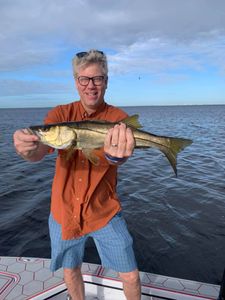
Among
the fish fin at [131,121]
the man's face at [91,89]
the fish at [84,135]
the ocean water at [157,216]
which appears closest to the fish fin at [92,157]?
the fish at [84,135]

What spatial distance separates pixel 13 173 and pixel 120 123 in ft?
54.4

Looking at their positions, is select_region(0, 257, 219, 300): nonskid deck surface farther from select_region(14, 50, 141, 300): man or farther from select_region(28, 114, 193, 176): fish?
select_region(28, 114, 193, 176): fish

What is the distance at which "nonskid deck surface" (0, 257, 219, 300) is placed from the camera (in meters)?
5.31

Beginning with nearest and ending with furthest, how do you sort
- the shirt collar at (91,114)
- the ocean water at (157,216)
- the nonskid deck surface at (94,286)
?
the shirt collar at (91,114) → the nonskid deck surface at (94,286) → the ocean water at (157,216)

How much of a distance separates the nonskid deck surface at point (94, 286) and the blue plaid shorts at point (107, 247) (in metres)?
1.37

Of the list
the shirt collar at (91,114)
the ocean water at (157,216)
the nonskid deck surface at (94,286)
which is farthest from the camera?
the ocean water at (157,216)

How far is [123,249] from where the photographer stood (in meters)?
4.20

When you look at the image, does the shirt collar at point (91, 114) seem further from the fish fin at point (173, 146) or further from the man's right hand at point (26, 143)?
the fish fin at point (173, 146)

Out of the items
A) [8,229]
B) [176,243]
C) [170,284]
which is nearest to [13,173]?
[8,229]

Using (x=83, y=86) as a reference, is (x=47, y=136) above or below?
below

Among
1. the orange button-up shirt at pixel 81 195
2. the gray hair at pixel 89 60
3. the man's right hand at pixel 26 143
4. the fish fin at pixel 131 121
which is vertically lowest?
the orange button-up shirt at pixel 81 195

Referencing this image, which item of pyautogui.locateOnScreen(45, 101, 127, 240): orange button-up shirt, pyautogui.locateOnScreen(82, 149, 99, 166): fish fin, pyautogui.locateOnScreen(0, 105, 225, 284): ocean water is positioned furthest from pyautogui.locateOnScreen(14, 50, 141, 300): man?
pyautogui.locateOnScreen(0, 105, 225, 284): ocean water

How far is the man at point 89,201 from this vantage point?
164 inches

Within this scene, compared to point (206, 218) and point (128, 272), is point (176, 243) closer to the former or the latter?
point (206, 218)
